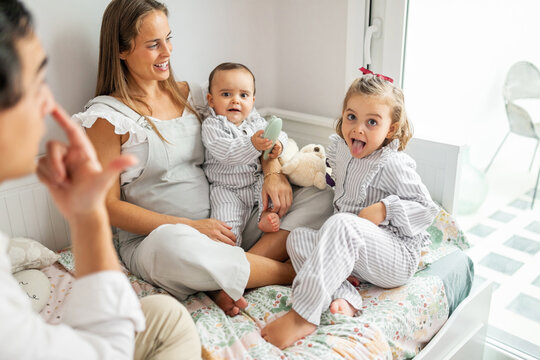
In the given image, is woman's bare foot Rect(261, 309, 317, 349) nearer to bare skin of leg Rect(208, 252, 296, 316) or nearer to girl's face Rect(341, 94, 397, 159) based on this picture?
bare skin of leg Rect(208, 252, 296, 316)

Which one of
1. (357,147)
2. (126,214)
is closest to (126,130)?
(126,214)

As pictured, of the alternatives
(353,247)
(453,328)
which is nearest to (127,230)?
(353,247)

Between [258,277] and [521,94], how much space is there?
1110mm

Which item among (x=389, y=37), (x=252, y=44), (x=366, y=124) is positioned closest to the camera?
(x=366, y=124)

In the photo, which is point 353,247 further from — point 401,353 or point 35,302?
point 35,302

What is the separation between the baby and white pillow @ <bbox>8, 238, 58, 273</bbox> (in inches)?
20.8

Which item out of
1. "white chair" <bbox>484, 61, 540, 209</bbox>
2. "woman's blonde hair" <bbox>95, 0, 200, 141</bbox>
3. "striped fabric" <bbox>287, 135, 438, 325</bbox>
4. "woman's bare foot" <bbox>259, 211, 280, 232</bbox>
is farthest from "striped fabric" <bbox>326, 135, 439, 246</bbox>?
"woman's blonde hair" <bbox>95, 0, 200, 141</bbox>

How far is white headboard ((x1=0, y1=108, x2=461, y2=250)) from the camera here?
5.00 ft

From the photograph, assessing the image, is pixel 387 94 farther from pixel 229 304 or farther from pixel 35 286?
pixel 35 286

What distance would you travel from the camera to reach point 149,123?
1.52 m

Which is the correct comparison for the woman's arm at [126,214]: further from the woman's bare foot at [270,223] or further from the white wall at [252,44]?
the white wall at [252,44]

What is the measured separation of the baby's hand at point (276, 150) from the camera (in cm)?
164

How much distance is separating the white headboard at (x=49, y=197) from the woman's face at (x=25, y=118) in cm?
99

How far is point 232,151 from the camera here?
5.12ft
